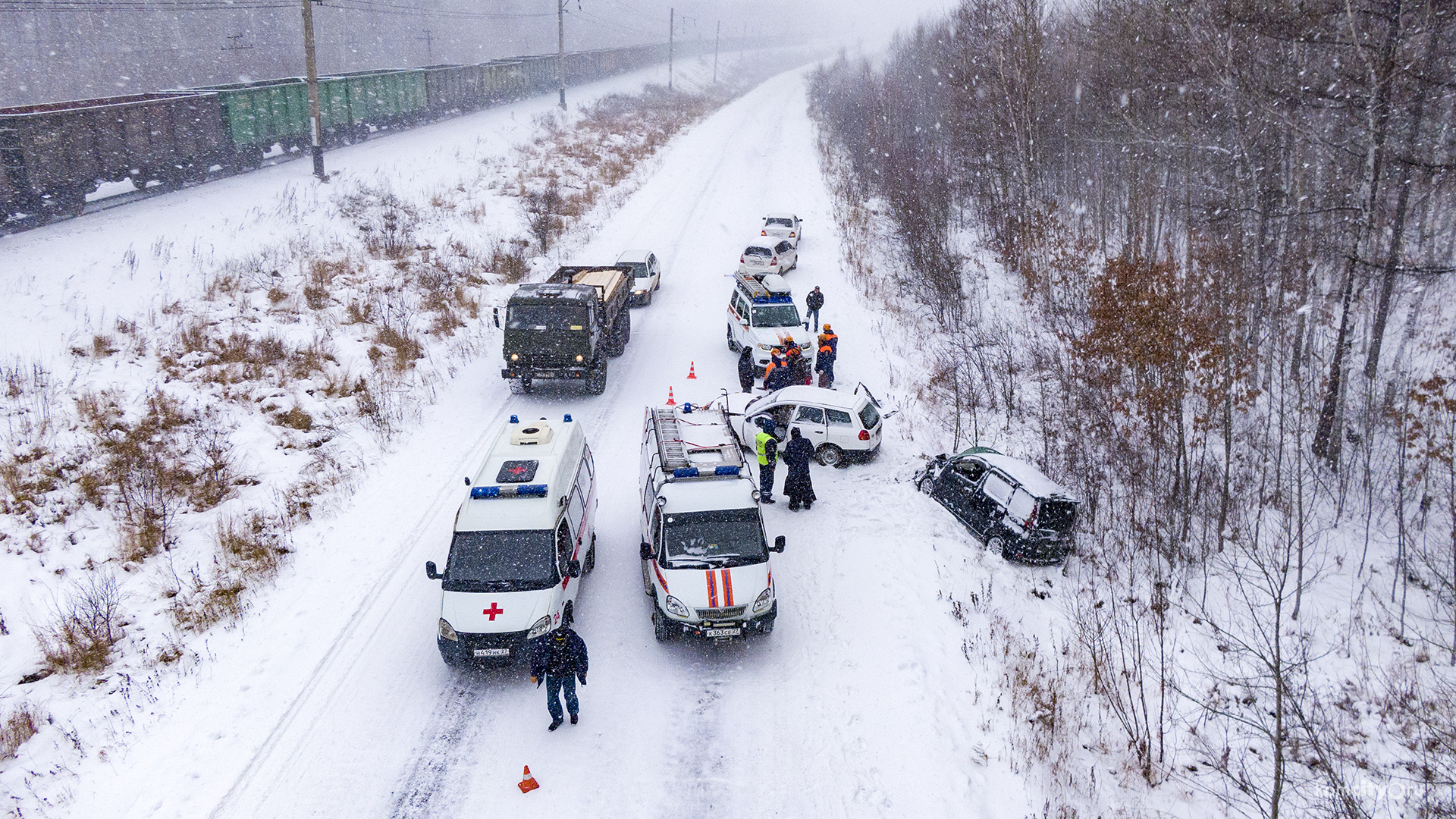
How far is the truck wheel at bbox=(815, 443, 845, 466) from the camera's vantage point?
15.3m

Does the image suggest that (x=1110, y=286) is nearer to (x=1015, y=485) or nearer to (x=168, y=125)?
(x=1015, y=485)

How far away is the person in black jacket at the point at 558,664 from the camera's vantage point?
337 inches

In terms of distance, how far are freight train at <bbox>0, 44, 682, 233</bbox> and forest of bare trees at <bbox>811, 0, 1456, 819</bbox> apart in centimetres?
2280

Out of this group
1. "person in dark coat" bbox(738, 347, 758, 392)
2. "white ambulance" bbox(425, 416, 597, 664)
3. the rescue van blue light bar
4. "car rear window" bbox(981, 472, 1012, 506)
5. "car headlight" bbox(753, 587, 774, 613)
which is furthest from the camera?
"person in dark coat" bbox(738, 347, 758, 392)

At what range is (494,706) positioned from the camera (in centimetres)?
934

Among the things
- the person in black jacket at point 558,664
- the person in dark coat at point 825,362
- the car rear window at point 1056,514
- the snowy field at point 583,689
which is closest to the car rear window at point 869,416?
the snowy field at point 583,689

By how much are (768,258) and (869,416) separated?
12.1 metres

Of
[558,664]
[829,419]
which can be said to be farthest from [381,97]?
[558,664]

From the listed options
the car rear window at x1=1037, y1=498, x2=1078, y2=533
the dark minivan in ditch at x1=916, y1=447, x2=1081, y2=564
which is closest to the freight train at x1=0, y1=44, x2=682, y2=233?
the dark minivan in ditch at x1=916, y1=447, x2=1081, y2=564

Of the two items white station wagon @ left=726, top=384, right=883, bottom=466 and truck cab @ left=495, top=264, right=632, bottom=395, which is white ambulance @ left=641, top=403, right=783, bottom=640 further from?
truck cab @ left=495, top=264, right=632, bottom=395

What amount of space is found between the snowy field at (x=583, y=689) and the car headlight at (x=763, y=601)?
0.82m

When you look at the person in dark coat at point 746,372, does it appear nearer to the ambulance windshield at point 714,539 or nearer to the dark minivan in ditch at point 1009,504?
the dark minivan in ditch at point 1009,504

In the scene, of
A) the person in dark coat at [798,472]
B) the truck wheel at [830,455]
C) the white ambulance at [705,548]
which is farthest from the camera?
the truck wheel at [830,455]

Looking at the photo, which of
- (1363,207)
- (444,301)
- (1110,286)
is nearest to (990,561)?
(1110,286)
